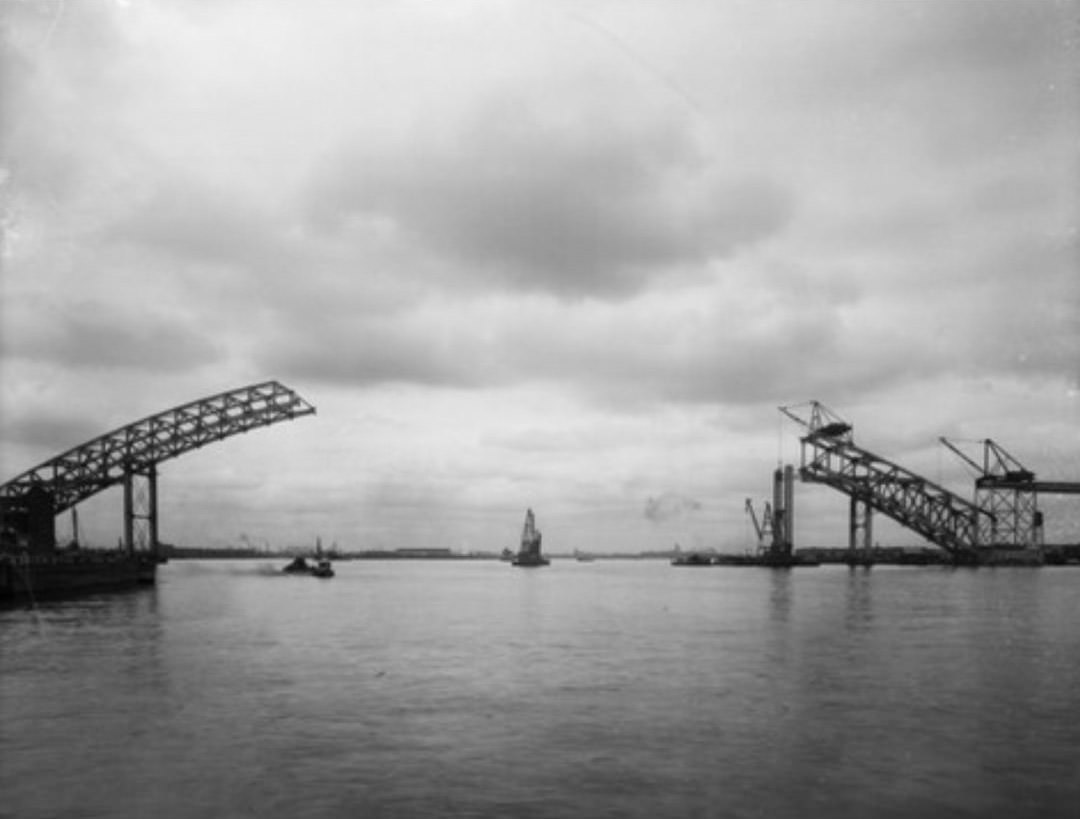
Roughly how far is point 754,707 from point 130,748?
15.6 meters

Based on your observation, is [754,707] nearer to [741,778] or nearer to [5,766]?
[741,778]

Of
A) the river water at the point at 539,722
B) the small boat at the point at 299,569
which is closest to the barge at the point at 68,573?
the river water at the point at 539,722

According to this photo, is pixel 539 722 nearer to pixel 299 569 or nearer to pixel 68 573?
pixel 68 573

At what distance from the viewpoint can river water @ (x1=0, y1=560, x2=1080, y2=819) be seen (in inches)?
631

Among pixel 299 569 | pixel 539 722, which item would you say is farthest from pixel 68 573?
pixel 299 569

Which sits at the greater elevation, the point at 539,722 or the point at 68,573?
the point at 539,722

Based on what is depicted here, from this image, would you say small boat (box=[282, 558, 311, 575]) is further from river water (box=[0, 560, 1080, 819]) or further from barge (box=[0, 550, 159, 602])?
river water (box=[0, 560, 1080, 819])

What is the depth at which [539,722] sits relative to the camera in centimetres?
2255

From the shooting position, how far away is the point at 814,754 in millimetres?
19078

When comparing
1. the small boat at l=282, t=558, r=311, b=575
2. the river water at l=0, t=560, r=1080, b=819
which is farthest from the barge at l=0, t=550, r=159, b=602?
the small boat at l=282, t=558, r=311, b=575

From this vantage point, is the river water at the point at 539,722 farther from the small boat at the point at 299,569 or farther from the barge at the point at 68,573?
the small boat at the point at 299,569

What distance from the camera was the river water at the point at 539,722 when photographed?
16.0 m

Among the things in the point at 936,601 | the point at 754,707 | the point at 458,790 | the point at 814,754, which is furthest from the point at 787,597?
the point at 458,790

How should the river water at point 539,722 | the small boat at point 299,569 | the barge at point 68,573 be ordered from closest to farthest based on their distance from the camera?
the river water at point 539,722
the barge at point 68,573
the small boat at point 299,569
